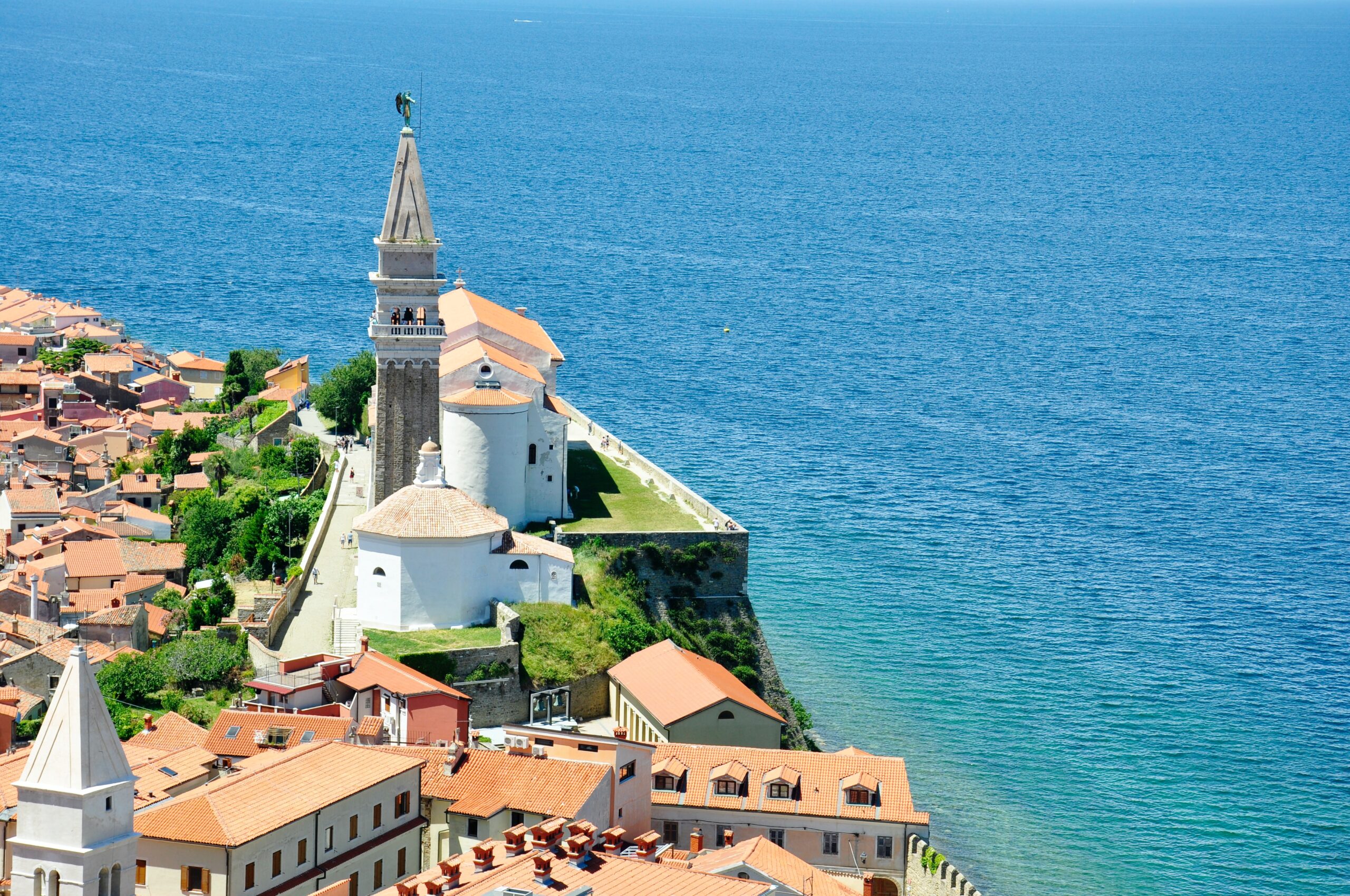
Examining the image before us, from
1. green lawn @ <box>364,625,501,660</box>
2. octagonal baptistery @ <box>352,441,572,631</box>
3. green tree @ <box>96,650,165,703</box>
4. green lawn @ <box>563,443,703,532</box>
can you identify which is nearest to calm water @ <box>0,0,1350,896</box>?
green lawn @ <box>563,443,703,532</box>

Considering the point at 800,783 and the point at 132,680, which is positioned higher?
the point at 132,680

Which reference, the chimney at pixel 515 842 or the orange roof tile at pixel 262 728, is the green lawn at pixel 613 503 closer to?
the orange roof tile at pixel 262 728

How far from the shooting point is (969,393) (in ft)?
327

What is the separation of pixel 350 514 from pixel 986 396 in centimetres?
4563

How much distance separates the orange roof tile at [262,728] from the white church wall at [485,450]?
1474 cm

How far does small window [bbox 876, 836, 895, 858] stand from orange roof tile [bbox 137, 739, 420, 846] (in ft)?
37.1

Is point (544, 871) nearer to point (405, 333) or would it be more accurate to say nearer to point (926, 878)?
point (926, 878)

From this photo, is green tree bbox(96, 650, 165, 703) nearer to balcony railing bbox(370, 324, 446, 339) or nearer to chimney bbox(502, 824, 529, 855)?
balcony railing bbox(370, 324, 446, 339)

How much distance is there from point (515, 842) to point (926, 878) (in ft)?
43.8

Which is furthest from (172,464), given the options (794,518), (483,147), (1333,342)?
(483,147)

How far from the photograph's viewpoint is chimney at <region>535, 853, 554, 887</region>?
103 ft

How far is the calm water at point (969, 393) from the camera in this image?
2280 inches

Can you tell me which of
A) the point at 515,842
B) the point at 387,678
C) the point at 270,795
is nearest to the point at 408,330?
the point at 387,678

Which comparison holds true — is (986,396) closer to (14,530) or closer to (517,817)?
(14,530)
